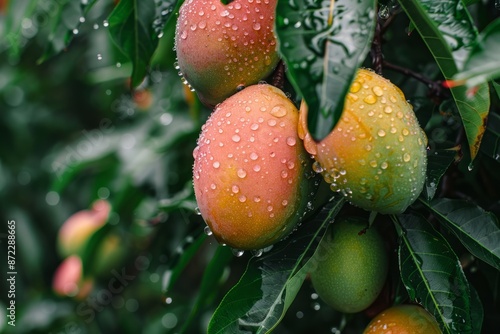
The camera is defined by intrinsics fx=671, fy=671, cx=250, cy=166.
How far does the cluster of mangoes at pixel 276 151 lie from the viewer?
57 cm

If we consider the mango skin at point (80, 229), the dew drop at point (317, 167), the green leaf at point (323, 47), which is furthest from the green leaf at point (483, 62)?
the mango skin at point (80, 229)

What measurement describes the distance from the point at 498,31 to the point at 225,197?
272 mm

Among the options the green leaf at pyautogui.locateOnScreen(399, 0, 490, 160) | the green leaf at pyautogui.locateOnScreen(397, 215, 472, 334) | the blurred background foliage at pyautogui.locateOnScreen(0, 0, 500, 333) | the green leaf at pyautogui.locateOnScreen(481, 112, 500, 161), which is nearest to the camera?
the green leaf at pyautogui.locateOnScreen(399, 0, 490, 160)

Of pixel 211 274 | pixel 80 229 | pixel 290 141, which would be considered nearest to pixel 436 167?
pixel 290 141

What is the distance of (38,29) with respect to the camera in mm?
1925

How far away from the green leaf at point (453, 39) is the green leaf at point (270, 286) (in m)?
0.16

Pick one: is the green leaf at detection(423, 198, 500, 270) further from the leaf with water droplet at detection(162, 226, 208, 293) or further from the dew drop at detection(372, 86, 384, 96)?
the leaf with water droplet at detection(162, 226, 208, 293)

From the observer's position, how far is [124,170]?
139 cm

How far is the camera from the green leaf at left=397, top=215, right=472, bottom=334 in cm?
62

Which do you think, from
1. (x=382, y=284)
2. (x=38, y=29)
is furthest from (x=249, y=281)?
(x=38, y=29)

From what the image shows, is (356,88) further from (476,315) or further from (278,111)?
(476,315)

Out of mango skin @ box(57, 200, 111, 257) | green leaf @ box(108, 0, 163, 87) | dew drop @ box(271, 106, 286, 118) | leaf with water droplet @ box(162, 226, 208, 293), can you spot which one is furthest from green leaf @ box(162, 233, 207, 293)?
mango skin @ box(57, 200, 111, 257)

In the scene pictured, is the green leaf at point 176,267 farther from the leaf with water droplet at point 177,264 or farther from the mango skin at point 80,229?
the mango skin at point 80,229

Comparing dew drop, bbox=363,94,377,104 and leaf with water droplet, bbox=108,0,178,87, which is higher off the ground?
dew drop, bbox=363,94,377,104
